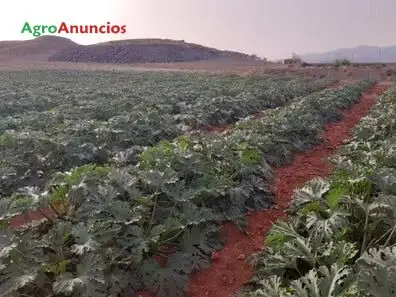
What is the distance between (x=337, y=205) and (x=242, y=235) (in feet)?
4.11

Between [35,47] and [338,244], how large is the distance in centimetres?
8661

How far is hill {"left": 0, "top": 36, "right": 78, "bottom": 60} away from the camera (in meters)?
77.4

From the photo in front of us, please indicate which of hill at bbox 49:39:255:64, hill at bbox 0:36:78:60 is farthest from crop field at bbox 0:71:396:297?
hill at bbox 0:36:78:60

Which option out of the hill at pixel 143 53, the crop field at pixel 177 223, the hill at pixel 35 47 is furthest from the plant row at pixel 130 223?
the hill at pixel 35 47

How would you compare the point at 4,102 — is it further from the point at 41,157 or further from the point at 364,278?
the point at 364,278

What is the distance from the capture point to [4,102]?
46.9ft

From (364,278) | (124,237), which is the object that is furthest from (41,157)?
(364,278)

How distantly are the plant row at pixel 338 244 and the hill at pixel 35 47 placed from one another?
76529mm

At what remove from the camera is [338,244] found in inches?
149

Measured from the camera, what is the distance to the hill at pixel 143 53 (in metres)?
72.6

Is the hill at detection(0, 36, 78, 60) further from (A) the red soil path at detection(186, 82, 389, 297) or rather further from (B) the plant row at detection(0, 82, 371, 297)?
(B) the plant row at detection(0, 82, 371, 297)

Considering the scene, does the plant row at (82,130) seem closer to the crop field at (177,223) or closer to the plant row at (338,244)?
the crop field at (177,223)

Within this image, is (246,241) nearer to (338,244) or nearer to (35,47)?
(338,244)

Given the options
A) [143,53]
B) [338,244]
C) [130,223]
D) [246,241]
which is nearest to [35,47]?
[143,53]
